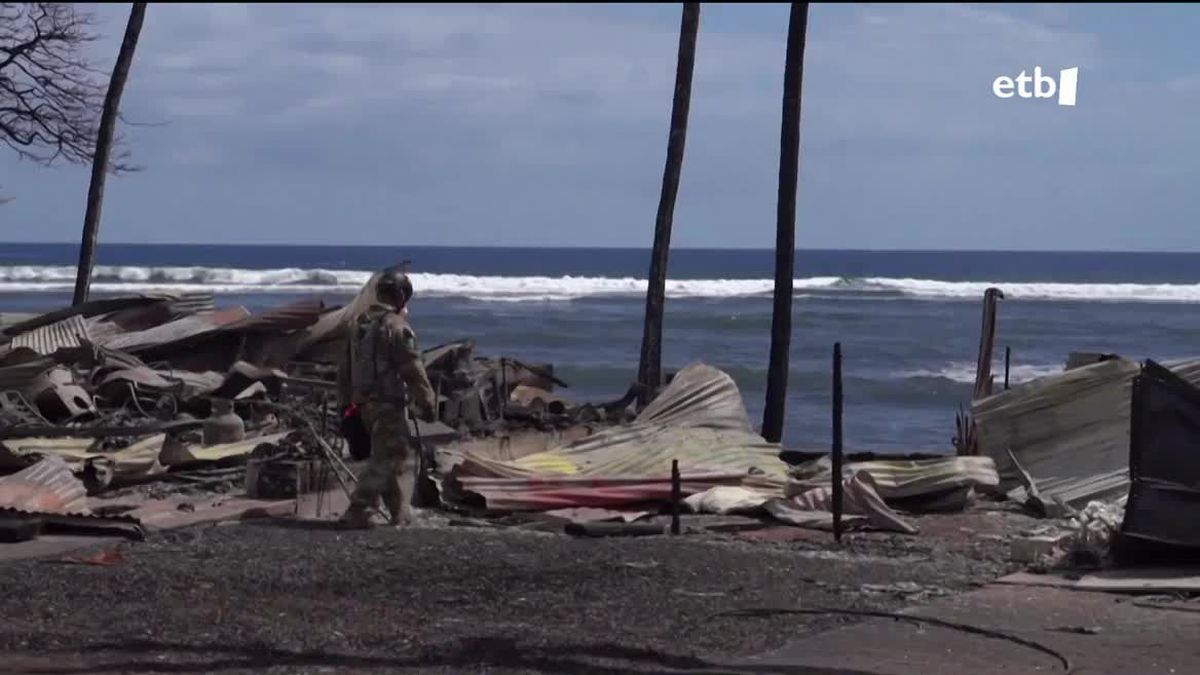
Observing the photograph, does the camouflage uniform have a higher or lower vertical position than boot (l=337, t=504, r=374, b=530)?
higher

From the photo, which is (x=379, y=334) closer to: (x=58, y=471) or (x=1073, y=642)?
(x=58, y=471)

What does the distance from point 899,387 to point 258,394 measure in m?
17.2

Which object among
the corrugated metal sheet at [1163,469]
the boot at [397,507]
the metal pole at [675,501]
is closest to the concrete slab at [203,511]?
the boot at [397,507]

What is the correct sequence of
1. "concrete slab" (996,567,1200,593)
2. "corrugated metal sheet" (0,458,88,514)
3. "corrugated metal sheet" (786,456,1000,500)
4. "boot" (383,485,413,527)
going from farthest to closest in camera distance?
"corrugated metal sheet" (786,456,1000,500), "corrugated metal sheet" (0,458,88,514), "boot" (383,485,413,527), "concrete slab" (996,567,1200,593)

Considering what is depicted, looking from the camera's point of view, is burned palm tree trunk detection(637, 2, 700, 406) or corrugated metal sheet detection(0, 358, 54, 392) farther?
burned palm tree trunk detection(637, 2, 700, 406)

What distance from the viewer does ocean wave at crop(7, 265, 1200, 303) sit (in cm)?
6775

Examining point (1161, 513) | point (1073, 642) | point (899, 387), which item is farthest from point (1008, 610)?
point (899, 387)

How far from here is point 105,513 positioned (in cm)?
1208

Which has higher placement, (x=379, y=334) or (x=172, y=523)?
(x=379, y=334)

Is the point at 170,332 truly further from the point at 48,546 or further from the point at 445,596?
the point at 445,596

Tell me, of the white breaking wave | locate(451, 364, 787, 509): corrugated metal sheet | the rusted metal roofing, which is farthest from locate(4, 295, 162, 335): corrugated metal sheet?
the white breaking wave

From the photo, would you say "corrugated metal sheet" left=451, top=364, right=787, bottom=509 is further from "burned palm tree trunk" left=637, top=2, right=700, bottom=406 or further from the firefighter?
"burned palm tree trunk" left=637, top=2, right=700, bottom=406

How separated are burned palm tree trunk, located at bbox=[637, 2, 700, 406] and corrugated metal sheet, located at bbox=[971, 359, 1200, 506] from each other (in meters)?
5.62

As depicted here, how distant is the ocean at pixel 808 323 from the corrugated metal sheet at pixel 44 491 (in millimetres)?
11656
